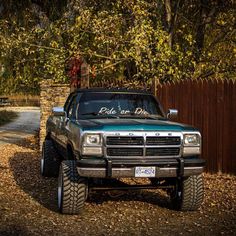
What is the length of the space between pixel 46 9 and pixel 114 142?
13861mm

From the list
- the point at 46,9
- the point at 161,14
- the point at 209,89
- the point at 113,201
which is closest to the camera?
the point at 113,201

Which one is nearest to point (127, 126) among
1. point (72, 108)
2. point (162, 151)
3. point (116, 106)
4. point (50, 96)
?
point (162, 151)

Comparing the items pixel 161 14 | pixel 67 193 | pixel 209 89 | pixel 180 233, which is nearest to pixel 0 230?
pixel 67 193

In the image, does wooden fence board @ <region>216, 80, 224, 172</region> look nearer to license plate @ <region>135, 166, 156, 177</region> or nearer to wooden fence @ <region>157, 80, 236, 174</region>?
wooden fence @ <region>157, 80, 236, 174</region>

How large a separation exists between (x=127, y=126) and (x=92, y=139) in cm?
51

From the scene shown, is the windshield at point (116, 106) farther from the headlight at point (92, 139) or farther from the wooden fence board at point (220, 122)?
the wooden fence board at point (220, 122)

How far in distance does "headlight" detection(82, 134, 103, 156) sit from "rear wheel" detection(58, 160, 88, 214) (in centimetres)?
49

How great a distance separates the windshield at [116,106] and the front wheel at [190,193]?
1.32m

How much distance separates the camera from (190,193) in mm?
7508

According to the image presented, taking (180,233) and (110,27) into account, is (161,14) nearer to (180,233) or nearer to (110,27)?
(110,27)

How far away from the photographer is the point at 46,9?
19.7m

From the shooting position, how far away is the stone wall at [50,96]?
15.3 metres

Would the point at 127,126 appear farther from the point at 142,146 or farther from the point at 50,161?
the point at 50,161

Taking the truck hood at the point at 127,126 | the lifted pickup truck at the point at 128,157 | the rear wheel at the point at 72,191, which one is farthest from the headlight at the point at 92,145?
the rear wheel at the point at 72,191
